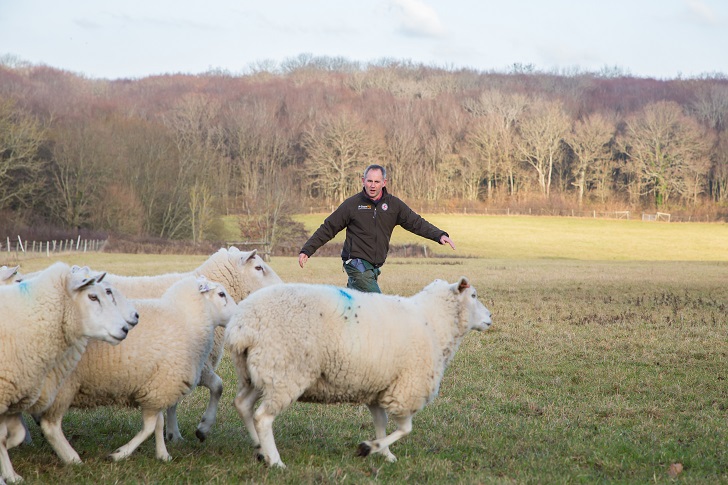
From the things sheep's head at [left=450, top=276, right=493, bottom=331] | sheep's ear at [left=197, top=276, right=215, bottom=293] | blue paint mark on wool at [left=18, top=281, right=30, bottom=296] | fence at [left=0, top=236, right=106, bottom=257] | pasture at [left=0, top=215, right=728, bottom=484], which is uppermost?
blue paint mark on wool at [left=18, top=281, right=30, bottom=296]

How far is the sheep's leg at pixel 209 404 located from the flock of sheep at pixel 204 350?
0.06 ft

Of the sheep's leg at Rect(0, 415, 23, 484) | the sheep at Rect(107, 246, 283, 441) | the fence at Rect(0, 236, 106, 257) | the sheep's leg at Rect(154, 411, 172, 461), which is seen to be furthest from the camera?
the fence at Rect(0, 236, 106, 257)

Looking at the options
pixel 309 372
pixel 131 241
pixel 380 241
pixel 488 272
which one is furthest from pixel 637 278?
pixel 131 241

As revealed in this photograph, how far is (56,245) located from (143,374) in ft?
154

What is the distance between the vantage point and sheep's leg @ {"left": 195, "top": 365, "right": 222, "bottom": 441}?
702cm

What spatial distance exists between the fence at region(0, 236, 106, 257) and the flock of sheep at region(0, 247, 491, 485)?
41.6 meters

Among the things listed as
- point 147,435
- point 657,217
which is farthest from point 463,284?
point 657,217

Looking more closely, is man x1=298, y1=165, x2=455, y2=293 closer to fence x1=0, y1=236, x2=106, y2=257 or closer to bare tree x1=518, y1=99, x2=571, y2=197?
fence x1=0, y1=236, x2=106, y2=257

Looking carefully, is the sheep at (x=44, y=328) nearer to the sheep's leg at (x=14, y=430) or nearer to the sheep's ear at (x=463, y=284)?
the sheep's leg at (x=14, y=430)

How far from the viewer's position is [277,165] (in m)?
86.8

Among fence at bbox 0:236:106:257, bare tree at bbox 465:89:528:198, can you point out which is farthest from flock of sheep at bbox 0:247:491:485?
bare tree at bbox 465:89:528:198

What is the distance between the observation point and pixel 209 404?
718cm

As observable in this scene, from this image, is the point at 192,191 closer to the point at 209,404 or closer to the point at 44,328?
the point at 209,404

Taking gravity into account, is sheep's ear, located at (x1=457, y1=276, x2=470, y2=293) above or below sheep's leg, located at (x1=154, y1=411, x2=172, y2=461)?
above
